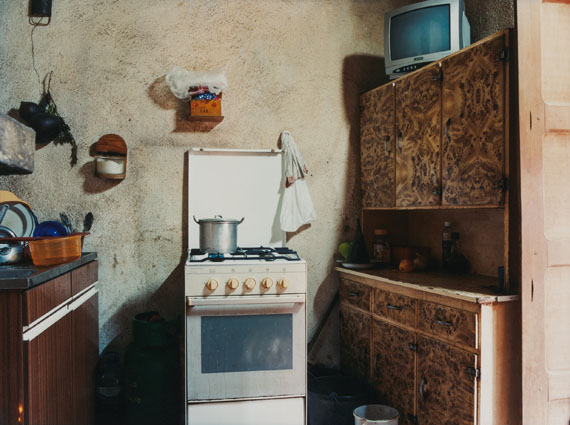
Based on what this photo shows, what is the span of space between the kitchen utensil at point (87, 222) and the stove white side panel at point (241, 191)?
2.06ft

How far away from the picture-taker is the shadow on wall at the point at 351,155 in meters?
3.12

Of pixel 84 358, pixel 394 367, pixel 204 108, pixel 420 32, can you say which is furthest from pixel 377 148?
pixel 84 358

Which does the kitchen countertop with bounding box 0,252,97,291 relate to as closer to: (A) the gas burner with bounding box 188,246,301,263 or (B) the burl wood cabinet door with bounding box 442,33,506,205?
(A) the gas burner with bounding box 188,246,301,263

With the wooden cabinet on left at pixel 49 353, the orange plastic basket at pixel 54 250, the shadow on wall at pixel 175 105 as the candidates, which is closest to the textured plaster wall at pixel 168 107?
the shadow on wall at pixel 175 105

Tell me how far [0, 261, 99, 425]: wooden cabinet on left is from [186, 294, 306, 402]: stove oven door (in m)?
0.57

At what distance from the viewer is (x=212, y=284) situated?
227 cm

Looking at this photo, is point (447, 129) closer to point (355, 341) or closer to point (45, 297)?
point (355, 341)

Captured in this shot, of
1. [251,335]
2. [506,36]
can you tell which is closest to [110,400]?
[251,335]

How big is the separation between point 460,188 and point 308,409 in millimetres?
1502

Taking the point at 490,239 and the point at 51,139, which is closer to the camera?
the point at 490,239

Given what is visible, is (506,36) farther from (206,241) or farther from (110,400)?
(110,400)

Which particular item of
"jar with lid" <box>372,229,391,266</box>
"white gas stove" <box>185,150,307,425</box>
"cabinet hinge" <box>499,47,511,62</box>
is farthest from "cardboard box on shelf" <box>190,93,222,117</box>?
"cabinet hinge" <box>499,47,511,62</box>

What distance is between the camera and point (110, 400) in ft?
8.48

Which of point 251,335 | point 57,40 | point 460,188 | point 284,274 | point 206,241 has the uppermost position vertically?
point 57,40
